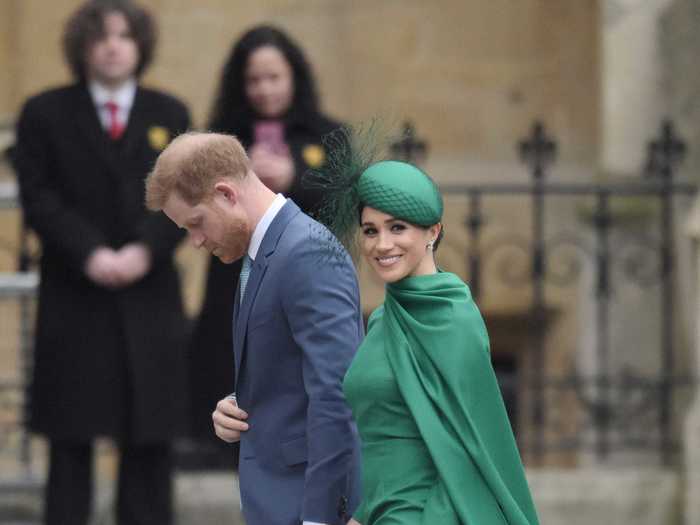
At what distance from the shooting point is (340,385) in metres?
4.30

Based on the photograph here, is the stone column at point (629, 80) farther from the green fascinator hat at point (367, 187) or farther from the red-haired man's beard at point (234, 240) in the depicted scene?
the red-haired man's beard at point (234, 240)

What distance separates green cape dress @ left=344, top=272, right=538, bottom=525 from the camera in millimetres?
4145

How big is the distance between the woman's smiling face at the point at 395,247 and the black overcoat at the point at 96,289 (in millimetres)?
2519

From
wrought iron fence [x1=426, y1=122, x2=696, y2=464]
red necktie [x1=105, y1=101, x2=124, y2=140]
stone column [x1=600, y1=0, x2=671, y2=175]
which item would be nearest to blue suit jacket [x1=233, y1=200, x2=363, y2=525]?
red necktie [x1=105, y1=101, x2=124, y2=140]

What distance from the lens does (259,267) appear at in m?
4.46

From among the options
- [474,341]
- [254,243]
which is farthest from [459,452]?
[254,243]

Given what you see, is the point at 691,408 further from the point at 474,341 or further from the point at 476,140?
the point at 474,341

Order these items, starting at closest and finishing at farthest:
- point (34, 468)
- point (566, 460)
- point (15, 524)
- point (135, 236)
A: 1. point (135, 236)
2. point (15, 524)
3. point (34, 468)
4. point (566, 460)

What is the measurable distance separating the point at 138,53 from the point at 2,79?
4103 millimetres

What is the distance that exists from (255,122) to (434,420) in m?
2.75

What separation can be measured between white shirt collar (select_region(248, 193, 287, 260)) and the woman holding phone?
Result: 2.12 m

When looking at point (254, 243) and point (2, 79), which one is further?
point (2, 79)

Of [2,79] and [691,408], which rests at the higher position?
[2,79]

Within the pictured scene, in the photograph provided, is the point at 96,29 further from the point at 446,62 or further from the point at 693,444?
the point at 446,62
